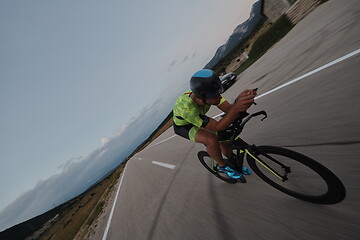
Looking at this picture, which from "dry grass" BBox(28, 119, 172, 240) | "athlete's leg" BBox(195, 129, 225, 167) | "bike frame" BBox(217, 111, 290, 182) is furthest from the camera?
"dry grass" BBox(28, 119, 172, 240)

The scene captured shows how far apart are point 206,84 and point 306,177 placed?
1884 millimetres

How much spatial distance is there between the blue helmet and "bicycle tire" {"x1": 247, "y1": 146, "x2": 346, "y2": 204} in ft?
3.23

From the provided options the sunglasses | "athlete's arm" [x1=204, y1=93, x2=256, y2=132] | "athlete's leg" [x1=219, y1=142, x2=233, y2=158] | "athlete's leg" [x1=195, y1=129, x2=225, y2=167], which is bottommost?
"athlete's leg" [x1=219, y1=142, x2=233, y2=158]

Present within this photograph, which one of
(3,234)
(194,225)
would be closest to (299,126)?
(194,225)

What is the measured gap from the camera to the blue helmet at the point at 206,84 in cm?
265

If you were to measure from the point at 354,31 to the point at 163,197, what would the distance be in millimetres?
7912

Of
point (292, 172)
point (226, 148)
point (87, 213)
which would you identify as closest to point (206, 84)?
point (226, 148)

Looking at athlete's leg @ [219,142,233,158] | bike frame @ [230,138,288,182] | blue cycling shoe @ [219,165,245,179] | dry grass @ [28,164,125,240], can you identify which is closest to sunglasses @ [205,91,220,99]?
bike frame @ [230,138,288,182]

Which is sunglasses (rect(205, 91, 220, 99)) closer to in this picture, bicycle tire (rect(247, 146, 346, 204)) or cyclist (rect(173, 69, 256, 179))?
cyclist (rect(173, 69, 256, 179))

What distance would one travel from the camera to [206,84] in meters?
2.64

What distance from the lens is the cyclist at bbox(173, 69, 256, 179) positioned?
2.34 m

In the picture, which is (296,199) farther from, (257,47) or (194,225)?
(257,47)

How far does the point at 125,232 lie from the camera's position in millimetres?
5520

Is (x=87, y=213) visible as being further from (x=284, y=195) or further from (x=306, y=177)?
(x=306, y=177)
